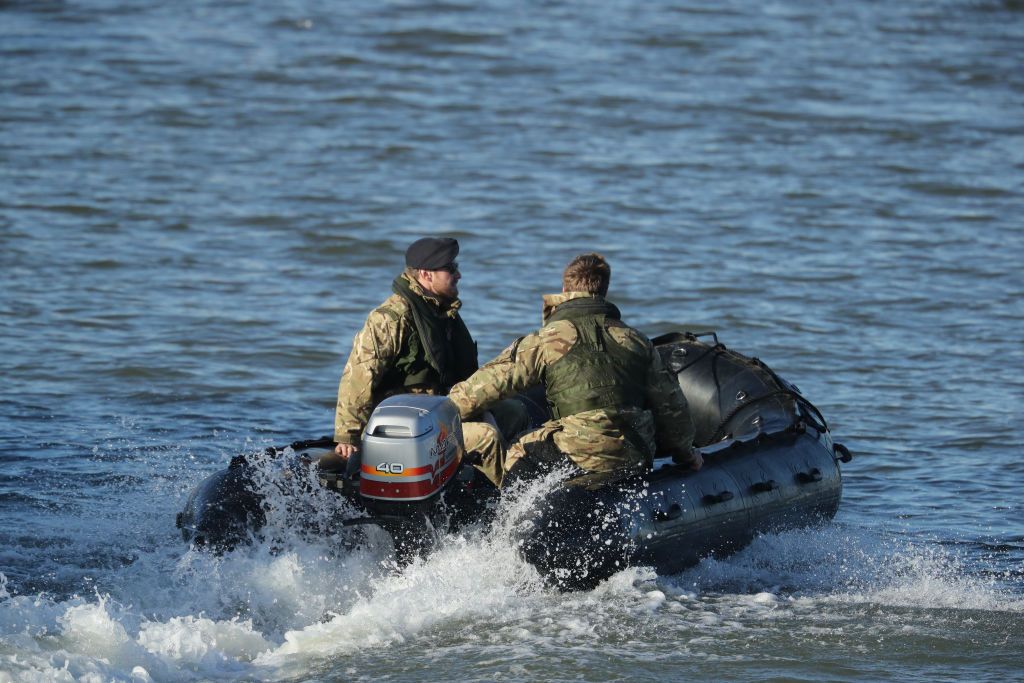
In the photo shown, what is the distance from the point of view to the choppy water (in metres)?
5.63

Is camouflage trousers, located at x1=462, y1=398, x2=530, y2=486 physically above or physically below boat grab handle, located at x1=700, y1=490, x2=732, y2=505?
above

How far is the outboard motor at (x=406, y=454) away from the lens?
5.56 m

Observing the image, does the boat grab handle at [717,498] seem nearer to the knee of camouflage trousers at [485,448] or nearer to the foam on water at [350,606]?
the foam on water at [350,606]

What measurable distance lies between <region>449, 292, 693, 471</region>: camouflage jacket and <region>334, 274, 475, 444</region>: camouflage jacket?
0.33 metres

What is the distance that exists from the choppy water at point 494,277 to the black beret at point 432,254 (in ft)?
3.95

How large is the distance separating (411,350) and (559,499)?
93cm

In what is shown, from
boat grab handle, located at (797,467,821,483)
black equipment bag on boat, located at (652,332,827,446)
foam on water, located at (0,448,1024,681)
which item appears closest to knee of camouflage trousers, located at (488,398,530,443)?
foam on water, located at (0,448,1024,681)

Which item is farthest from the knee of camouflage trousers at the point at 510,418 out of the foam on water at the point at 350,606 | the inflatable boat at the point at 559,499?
the foam on water at the point at 350,606

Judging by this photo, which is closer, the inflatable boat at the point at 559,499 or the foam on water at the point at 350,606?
the foam on water at the point at 350,606

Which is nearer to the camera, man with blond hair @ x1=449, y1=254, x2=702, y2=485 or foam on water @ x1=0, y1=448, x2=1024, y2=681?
foam on water @ x1=0, y1=448, x2=1024, y2=681

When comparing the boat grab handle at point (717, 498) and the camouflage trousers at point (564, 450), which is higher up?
the camouflage trousers at point (564, 450)

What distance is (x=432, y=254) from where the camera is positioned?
6.10m

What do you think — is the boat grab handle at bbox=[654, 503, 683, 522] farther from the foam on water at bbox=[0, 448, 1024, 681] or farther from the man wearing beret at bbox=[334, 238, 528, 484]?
the man wearing beret at bbox=[334, 238, 528, 484]

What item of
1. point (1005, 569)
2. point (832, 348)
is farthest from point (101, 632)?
point (832, 348)
